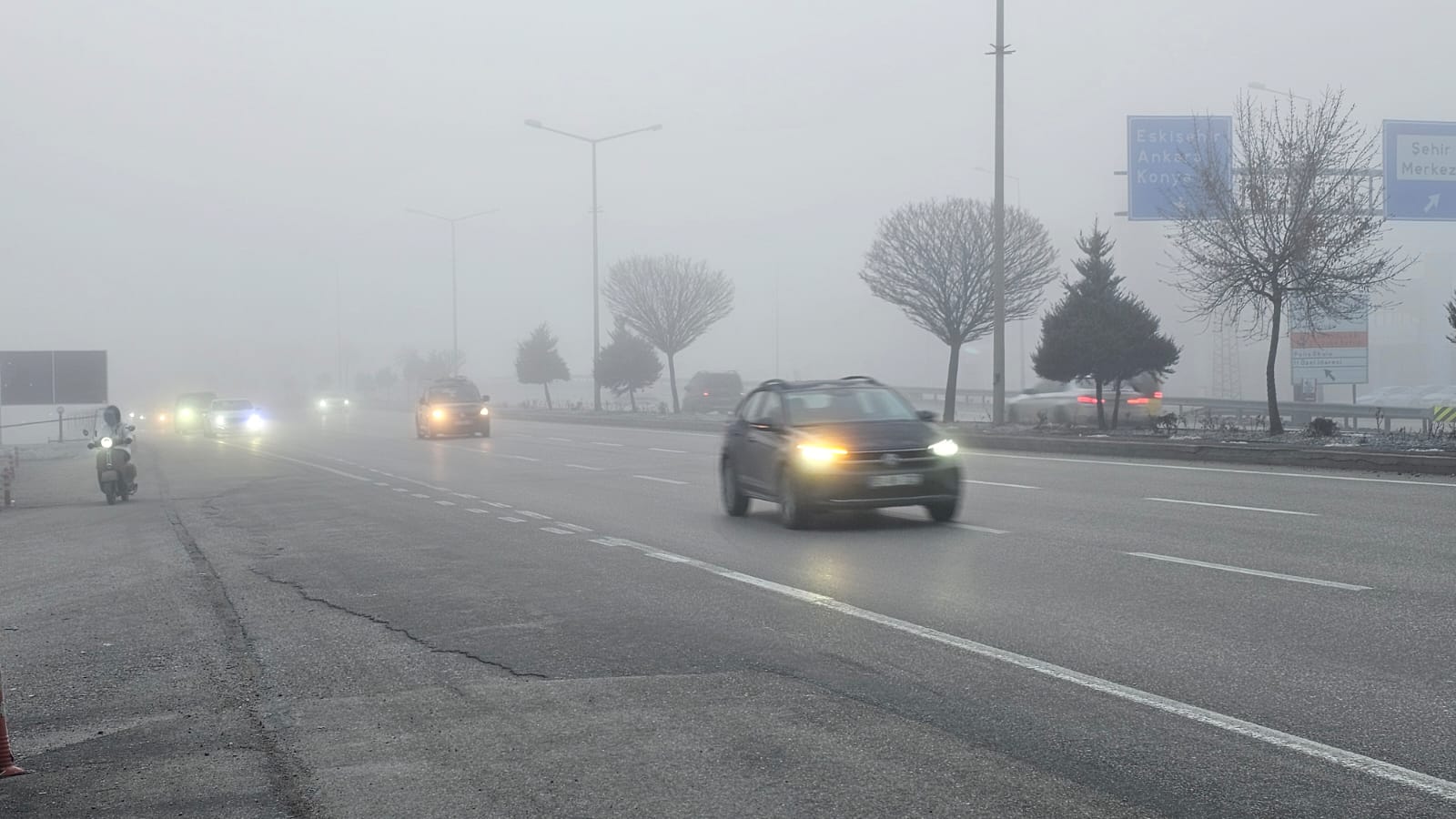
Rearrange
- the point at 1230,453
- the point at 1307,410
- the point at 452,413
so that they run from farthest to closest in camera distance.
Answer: the point at 452,413, the point at 1307,410, the point at 1230,453

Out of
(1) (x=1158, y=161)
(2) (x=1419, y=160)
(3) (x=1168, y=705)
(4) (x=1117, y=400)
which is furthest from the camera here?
(4) (x=1117, y=400)

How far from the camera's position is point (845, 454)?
44.9 feet

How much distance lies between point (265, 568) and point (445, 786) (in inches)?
299

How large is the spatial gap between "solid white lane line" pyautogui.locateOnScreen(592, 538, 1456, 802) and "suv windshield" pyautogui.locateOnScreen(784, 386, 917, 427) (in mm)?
4912

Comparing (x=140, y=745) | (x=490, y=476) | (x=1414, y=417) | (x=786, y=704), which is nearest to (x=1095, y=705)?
(x=786, y=704)

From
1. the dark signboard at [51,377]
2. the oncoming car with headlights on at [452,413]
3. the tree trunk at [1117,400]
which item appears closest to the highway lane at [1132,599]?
the tree trunk at [1117,400]

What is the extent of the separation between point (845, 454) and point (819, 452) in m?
0.28

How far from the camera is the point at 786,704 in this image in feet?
20.6

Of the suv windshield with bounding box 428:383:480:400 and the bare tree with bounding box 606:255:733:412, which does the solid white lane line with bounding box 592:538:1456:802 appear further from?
the bare tree with bounding box 606:255:733:412

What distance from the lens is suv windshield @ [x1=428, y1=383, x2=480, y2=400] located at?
137 ft

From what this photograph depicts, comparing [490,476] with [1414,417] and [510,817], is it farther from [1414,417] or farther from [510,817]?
[1414,417]

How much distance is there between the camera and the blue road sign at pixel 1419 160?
32344mm

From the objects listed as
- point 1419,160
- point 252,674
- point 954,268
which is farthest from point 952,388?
point 252,674

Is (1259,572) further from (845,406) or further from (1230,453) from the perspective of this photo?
(1230,453)
